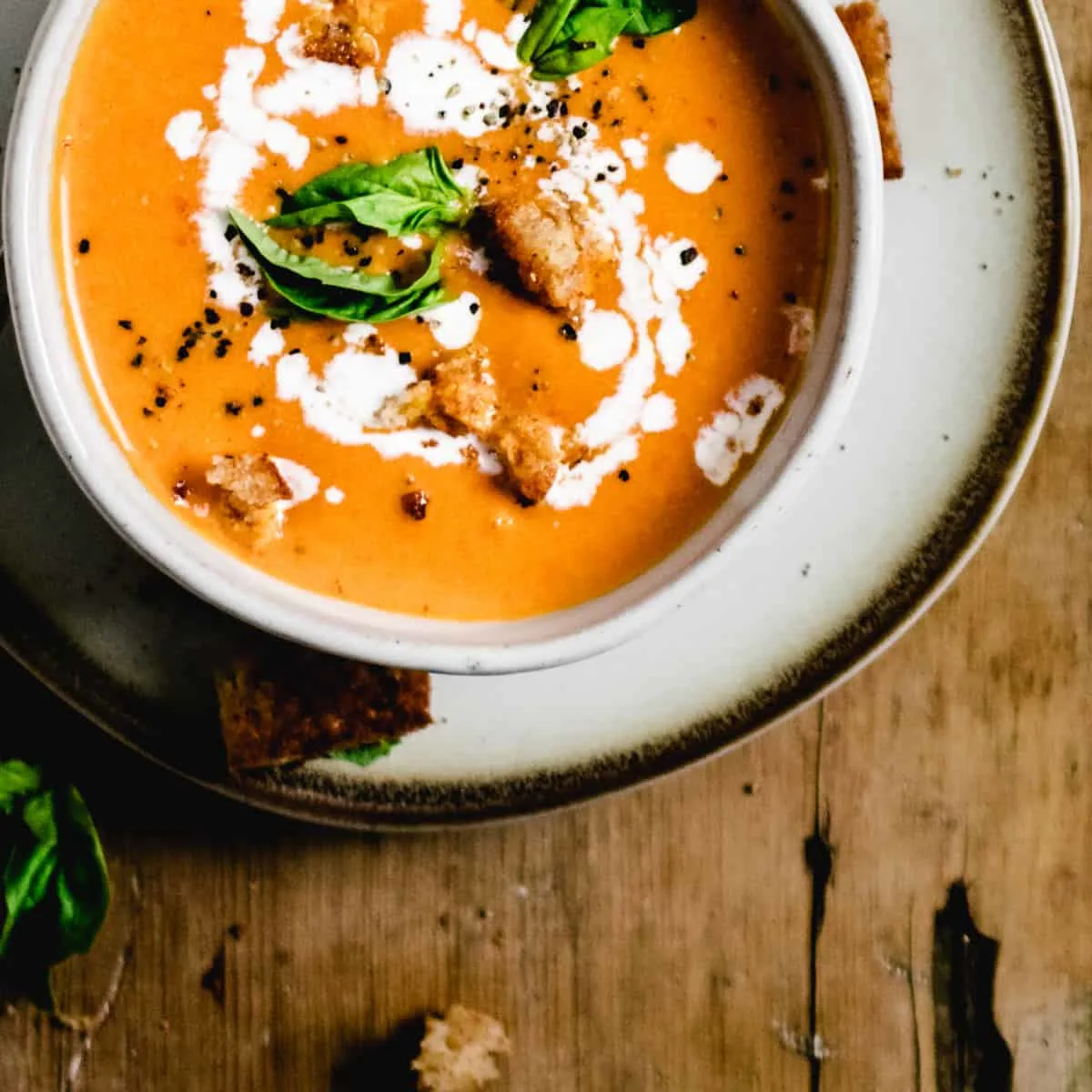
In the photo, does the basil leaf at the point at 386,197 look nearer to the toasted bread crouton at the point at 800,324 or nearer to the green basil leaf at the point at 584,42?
the green basil leaf at the point at 584,42

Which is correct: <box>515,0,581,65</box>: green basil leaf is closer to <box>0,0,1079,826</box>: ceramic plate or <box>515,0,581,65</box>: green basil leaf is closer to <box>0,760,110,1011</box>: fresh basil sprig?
<box>0,0,1079,826</box>: ceramic plate

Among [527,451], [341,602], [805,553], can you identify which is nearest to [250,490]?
[341,602]

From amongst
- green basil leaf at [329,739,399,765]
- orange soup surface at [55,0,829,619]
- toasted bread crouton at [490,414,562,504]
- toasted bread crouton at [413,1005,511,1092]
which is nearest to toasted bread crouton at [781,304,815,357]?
orange soup surface at [55,0,829,619]

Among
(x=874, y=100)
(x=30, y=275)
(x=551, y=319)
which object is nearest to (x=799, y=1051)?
(x=551, y=319)

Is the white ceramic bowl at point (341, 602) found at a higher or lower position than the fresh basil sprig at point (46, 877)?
higher

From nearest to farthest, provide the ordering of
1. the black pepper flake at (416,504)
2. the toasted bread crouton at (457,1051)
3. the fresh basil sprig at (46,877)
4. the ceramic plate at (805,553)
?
the black pepper flake at (416,504)
the ceramic plate at (805,553)
the fresh basil sprig at (46,877)
the toasted bread crouton at (457,1051)

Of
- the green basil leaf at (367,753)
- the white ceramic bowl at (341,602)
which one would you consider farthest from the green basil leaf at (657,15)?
the green basil leaf at (367,753)

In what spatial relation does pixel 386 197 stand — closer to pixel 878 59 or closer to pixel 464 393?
pixel 464 393
